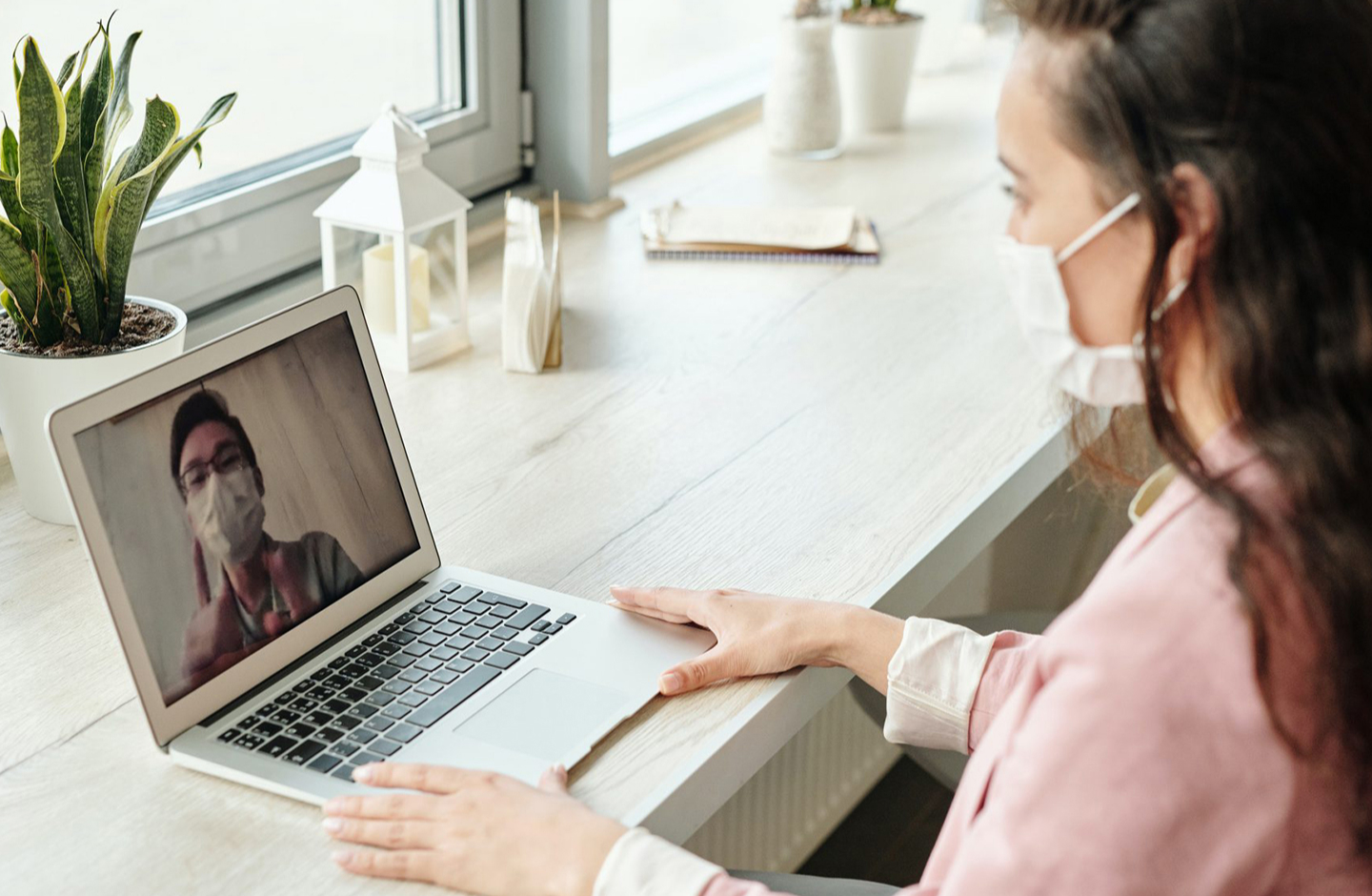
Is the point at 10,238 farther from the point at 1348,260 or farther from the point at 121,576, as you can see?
the point at 1348,260

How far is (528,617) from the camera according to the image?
3.24ft

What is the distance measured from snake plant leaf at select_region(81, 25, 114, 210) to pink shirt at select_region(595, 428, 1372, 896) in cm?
81

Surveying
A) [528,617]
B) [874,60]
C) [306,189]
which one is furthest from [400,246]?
[874,60]

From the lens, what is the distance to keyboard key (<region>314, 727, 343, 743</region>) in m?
0.85

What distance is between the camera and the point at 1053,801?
2.09 ft

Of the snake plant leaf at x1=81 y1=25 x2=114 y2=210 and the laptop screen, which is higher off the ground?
the snake plant leaf at x1=81 y1=25 x2=114 y2=210

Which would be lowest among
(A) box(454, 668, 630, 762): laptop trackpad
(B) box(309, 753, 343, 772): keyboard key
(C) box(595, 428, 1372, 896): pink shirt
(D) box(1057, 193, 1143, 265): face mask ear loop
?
(A) box(454, 668, 630, 762): laptop trackpad

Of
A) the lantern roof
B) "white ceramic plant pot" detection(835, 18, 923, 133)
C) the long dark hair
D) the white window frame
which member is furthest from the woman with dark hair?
"white ceramic plant pot" detection(835, 18, 923, 133)

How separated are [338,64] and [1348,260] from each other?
1.29 m

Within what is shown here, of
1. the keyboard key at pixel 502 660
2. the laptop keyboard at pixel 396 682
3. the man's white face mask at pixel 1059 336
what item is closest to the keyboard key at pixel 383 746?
the laptop keyboard at pixel 396 682

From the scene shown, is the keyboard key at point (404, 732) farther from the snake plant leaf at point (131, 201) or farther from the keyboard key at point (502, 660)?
the snake plant leaf at point (131, 201)

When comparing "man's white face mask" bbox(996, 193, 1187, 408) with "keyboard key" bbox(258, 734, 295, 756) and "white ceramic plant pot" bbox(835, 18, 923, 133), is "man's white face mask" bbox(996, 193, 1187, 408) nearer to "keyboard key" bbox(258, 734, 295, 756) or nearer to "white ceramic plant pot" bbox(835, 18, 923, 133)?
"keyboard key" bbox(258, 734, 295, 756)

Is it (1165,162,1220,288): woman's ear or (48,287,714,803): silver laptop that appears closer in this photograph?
(1165,162,1220,288): woman's ear

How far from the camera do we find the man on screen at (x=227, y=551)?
86cm
